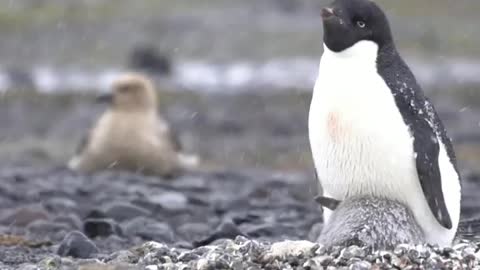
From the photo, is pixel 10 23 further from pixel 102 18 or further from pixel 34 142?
pixel 34 142

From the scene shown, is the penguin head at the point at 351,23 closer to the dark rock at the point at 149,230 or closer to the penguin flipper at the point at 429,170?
the penguin flipper at the point at 429,170

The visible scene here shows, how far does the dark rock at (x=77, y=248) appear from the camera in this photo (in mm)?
7172

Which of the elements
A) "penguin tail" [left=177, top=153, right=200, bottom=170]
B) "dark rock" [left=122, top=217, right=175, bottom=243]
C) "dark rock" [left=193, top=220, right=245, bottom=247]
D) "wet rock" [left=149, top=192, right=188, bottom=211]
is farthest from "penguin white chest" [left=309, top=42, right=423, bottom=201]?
"penguin tail" [left=177, top=153, right=200, bottom=170]

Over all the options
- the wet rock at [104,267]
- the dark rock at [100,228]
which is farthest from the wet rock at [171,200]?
the wet rock at [104,267]

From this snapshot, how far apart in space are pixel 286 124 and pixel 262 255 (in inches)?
614

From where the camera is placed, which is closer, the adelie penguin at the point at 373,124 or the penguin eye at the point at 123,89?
the adelie penguin at the point at 373,124

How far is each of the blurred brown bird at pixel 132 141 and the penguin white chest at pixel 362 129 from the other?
694 centimetres

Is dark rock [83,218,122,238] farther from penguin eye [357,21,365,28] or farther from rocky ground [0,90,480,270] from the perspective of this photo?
penguin eye [357,21,365,28]

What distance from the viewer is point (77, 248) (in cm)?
720

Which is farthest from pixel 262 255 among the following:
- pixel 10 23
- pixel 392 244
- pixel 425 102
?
pixel 10 23

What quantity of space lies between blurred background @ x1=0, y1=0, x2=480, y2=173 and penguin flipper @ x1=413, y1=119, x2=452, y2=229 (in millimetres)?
9051

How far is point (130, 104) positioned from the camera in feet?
46.9

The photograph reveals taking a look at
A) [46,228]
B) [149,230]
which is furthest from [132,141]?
[149,230]

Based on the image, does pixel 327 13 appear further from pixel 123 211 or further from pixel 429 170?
pixel 123 211
